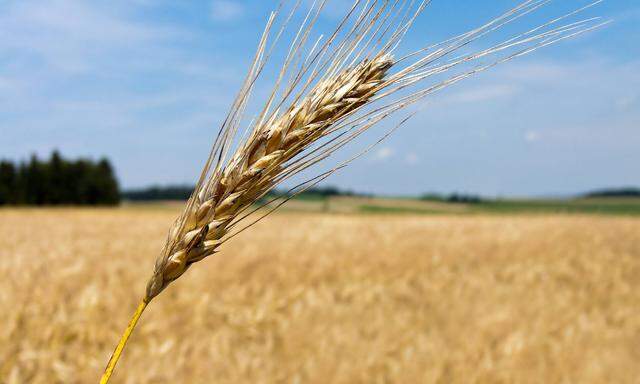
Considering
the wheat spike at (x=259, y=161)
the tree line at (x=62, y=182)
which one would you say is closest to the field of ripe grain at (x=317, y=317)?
the wheat spike at (x=259, y=161)

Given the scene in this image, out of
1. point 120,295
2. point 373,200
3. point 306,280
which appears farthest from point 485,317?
point 373,200

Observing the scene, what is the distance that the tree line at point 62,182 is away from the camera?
112 ft

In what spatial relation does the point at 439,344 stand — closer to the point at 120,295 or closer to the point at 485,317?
the point at 485,317

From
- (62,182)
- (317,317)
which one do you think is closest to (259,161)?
(317,317)

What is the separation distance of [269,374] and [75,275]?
4.80 feet

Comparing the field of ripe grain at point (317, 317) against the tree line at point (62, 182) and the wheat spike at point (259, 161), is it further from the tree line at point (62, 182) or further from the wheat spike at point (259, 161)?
the tree line at point (62, 182)

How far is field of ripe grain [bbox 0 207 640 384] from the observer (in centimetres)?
314

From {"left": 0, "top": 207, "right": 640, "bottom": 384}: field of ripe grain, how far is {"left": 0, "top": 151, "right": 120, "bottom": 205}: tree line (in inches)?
1269

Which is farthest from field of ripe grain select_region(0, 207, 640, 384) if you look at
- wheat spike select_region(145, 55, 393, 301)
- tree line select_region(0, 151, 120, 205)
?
tree line select_region(0, 151, 120, 205)

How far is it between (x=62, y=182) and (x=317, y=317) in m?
35.4

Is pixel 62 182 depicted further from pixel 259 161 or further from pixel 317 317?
pixel 259 161

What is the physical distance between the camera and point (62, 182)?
35.8 meters

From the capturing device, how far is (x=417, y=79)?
3.21 ft

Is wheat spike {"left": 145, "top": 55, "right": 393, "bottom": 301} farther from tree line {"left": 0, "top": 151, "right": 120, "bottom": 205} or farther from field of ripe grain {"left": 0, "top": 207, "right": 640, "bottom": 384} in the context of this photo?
tree line {"left": 0, "top": 151, "right": 120, "bottom": 205}
